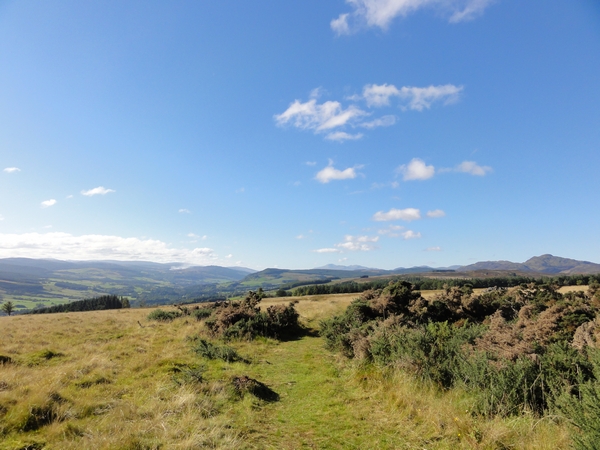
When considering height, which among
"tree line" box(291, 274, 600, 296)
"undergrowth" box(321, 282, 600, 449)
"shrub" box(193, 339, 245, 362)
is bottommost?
"tree line" box(291, 274, 600, 296)

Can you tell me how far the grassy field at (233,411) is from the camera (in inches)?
238

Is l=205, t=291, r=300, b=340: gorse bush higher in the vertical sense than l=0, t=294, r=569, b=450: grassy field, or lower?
lower

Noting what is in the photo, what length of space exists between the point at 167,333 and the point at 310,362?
12.7m

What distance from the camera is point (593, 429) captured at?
189 inches

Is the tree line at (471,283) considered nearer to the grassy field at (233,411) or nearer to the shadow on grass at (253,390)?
the grassy field at (233,411)

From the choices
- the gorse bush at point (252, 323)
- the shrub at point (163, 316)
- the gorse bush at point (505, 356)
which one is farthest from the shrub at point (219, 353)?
the shrub at point (163, 316)

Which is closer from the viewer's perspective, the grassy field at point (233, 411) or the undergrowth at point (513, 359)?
the grassy field at point (233, 411)

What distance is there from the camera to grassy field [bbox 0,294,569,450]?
6.05 metres

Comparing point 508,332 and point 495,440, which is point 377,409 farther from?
point 508,332

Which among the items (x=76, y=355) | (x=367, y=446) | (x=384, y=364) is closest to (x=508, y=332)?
(x=384, y=364)

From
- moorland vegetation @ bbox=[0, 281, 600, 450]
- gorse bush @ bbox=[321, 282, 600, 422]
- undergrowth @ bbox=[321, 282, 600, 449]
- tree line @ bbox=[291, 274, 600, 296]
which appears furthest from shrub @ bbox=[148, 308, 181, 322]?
tree line @ bbox=[291, 274, 600, 296]

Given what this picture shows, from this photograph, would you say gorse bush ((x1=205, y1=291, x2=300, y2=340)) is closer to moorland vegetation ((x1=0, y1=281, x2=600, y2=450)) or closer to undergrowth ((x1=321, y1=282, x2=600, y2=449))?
moorland vegetation ((x1=0, y1=281, x2=600, y2=450))

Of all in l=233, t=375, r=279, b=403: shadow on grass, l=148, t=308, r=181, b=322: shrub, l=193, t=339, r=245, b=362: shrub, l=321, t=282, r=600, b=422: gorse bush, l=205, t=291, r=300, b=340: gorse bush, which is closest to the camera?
l=321, t=282, r=600, b=422: gorse bush

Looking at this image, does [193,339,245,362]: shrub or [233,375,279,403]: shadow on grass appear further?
[193,339,245,362]: shrub
